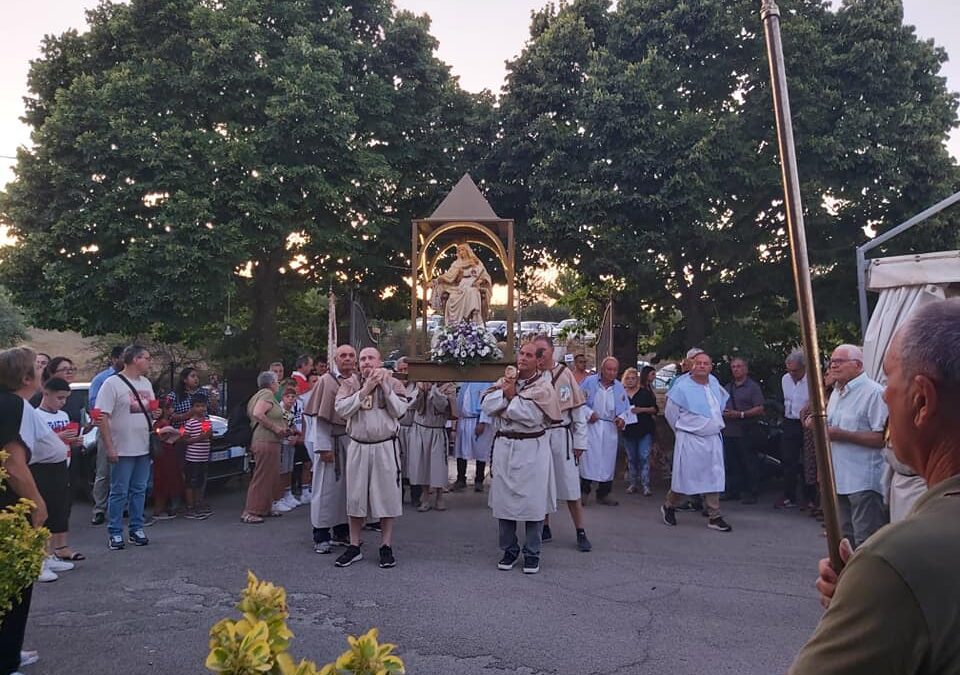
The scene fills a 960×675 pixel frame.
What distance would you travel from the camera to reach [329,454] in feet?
24.2

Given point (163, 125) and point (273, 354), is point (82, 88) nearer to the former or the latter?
point (163, 125)

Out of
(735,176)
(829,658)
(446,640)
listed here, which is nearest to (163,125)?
(735,176)

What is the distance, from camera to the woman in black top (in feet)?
35.4

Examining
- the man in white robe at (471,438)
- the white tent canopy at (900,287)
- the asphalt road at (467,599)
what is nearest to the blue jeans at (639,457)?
the man in white robe at (471,438)

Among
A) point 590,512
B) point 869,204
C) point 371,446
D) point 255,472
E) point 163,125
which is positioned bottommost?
point 590,512

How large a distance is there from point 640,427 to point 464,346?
3.47m

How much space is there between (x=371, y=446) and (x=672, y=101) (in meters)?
9.32

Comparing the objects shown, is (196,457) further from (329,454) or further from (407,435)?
(329,454)

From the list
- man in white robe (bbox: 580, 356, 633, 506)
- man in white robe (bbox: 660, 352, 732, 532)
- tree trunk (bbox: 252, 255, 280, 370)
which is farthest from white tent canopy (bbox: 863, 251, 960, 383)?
tree trunk (bbox: 252, 255, 280, 370)

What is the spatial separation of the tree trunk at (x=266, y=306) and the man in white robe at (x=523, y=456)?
962 cm

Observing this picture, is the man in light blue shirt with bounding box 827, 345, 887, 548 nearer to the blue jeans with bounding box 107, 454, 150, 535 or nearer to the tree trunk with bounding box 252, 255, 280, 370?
the blue jeans with bounding box 107, 454, 150, 535

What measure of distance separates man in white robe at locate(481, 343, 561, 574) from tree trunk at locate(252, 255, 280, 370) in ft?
31.6

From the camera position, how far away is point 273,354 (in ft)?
51.4

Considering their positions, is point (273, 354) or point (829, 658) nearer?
point (829, 658)
